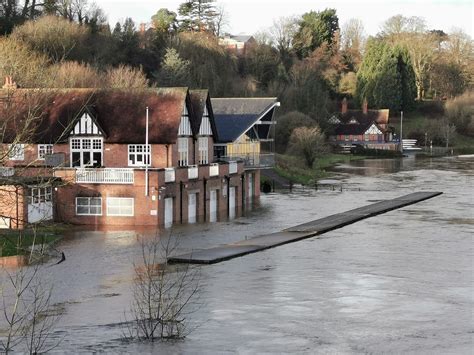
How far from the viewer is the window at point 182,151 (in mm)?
52116

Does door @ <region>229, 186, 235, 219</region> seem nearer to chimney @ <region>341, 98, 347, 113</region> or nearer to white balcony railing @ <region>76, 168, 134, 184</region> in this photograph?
white balcony railing @ <region>76, 168, 134, 184</region>

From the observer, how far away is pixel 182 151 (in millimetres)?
52688

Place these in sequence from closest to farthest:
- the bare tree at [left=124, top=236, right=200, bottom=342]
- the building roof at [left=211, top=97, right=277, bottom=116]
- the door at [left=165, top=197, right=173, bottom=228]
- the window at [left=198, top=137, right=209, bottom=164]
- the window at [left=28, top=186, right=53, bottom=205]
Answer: the bare tree at [left=124, top=236, right=200, bottom=342]
the window at [left=28, top=186, right=53, bottom=205]
the door at [left=165, top=197, right=173, bottom=228]
the window at [left=198, top=137, right=209, bottom=164]
the building roof at [left=211, top=97, right=277, bottom=116]

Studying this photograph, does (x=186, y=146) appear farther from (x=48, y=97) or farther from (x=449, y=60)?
(x=449, y=60)

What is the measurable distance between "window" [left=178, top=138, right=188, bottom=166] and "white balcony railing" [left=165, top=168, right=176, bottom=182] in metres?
2.48

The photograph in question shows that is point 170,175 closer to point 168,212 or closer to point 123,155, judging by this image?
point 168,212

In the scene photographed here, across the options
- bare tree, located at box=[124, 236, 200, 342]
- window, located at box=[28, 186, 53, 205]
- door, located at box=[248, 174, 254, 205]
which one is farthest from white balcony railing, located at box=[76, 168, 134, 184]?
door, located at box=[248, 174, 254, 205]

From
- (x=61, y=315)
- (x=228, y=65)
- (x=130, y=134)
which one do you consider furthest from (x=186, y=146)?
(x=228, y=65)

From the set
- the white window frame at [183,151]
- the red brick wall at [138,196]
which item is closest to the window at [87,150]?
the red brick wall at [138,196]

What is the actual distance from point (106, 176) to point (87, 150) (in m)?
3.05

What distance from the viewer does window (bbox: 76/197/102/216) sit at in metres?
48.9

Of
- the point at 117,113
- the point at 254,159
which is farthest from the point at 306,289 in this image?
the point at 254,159

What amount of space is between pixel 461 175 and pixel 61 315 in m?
74.4

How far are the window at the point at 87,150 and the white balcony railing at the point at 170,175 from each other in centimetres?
413
